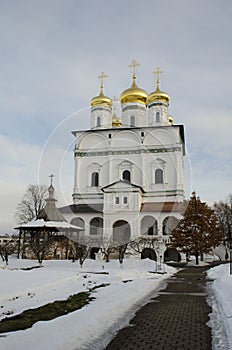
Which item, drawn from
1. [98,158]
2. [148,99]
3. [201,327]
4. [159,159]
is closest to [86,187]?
[98,158]

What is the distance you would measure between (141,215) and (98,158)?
10763 millimetres

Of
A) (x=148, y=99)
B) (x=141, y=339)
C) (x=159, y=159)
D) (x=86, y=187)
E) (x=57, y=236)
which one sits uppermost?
(x=148, y=99)

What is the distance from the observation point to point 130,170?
4225 centimetres

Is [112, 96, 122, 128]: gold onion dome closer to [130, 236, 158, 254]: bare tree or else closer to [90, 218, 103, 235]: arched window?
[90, 218, 103, 235]: arched window

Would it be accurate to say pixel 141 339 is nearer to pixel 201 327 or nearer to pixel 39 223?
pixel 201 327

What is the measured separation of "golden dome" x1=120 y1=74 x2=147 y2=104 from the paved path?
1470 inches

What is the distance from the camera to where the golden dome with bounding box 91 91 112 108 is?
1836 inches

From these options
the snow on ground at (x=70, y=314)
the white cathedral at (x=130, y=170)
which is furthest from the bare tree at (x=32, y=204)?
the snow on ground at (x=70, y=314)

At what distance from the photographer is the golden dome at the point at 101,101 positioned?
1836 inches

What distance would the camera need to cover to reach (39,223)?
26.3m

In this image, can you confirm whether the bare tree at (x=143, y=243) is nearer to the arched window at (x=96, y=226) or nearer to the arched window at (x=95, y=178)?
the arched window at (x=96, y=226)

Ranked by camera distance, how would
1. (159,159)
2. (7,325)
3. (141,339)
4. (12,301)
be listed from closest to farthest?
(141,339) < (7,325) < (12,301) < (159,159)

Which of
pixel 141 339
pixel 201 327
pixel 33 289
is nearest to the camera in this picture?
pixel 141 339

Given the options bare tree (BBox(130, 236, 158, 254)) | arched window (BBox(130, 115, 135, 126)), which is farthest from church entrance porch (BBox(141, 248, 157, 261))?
arched window (BBox(130, 115, 135, 126))
